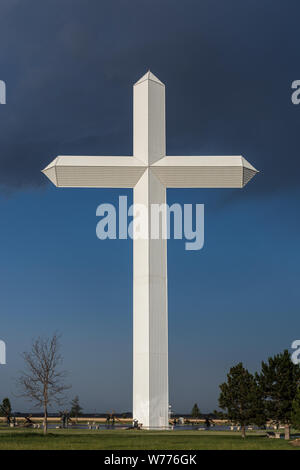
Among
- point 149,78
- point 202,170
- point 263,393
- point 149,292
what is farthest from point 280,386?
point 149,78

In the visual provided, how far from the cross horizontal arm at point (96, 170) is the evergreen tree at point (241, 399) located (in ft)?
32.4

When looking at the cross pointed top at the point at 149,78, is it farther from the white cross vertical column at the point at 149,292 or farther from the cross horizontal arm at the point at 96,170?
the cross horizontal arm at the point at 96,170

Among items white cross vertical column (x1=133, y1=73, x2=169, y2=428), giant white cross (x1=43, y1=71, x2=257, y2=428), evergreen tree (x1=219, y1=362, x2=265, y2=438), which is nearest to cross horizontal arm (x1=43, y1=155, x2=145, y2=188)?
giant white cross (x1=43, y1=71, x2=257, y2=428)

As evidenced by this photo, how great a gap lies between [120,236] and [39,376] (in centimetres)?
707

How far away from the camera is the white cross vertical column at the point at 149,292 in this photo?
27.8 meters

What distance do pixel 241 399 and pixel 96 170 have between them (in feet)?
39.3

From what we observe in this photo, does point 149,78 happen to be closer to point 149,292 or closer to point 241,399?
point 149,292

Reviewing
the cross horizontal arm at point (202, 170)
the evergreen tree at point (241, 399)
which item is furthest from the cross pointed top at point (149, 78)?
the evergreen tree at point (241, 399)

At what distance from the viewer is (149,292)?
28094mm

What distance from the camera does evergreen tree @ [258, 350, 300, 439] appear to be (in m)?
27.8

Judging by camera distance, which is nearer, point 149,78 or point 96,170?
point 96,170

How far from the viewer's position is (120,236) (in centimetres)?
2919
